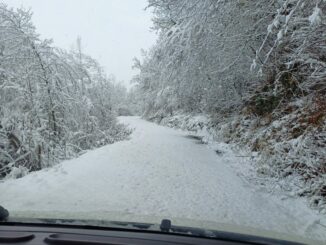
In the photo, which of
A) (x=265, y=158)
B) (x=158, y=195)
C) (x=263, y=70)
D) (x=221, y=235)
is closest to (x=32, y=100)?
(x=158, y=195)

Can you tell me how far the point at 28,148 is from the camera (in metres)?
10.2

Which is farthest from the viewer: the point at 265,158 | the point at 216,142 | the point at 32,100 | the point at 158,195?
the point at 216,142

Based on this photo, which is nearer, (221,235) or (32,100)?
(221,235)

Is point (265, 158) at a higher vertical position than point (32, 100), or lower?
lower

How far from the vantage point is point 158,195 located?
280 inches

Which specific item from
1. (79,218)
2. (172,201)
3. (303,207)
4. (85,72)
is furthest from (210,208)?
(85,72)

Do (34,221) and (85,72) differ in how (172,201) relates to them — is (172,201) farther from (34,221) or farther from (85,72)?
(85,72)

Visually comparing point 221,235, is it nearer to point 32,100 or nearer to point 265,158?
point 265,158

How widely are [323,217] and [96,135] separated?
40.8ft

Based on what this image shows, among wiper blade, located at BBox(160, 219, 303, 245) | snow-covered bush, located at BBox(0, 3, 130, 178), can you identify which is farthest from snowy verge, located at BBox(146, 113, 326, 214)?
snow-covered bush, located at BBox(0, 3, 130, 178)

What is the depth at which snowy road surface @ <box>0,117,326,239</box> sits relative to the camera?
585 cm

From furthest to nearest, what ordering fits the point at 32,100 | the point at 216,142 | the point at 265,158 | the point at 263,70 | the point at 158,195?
the point at 216,142
the point at 263,70
the point at 32,100
the point at 265,158
the point at 158,195

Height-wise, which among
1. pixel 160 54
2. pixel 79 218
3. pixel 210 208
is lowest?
pixel 210 208

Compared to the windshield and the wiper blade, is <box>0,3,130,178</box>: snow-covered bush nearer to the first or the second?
the windshield
